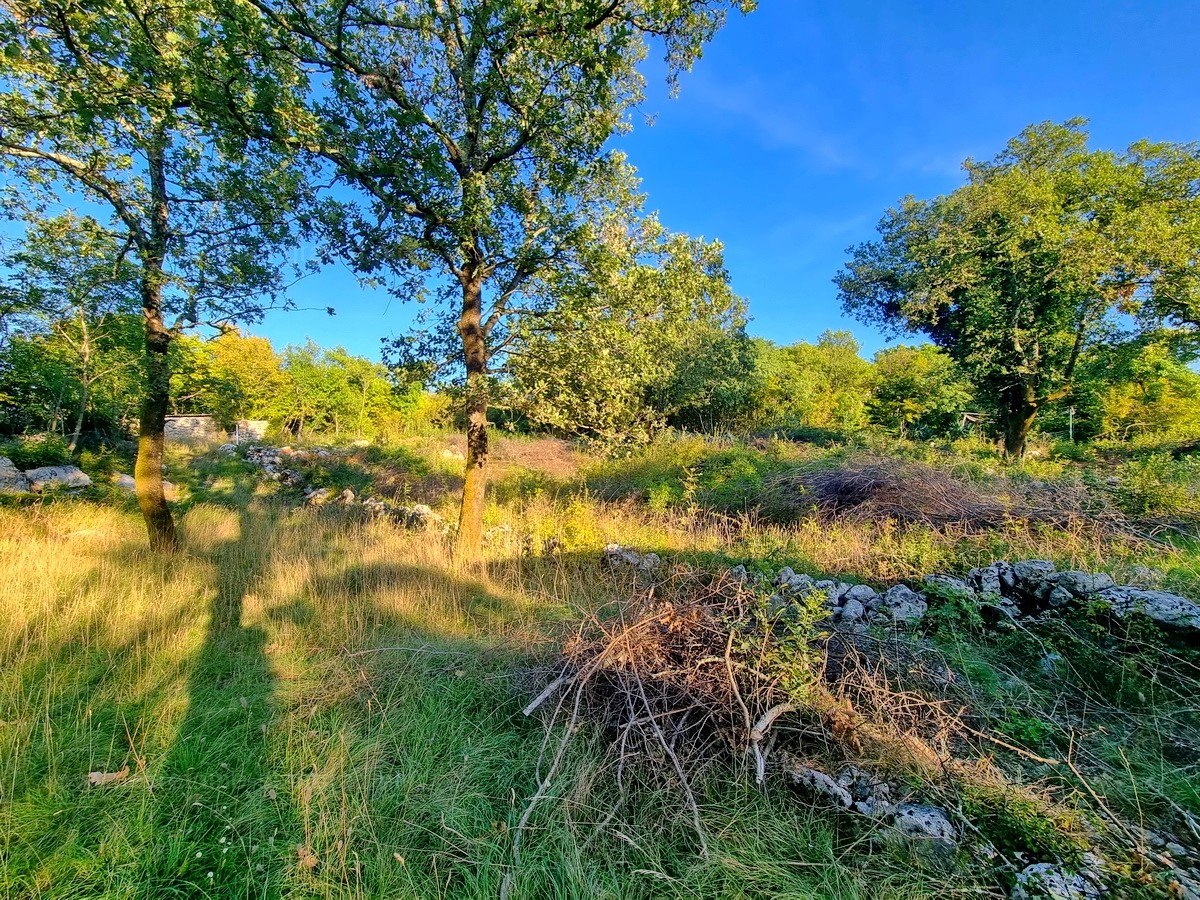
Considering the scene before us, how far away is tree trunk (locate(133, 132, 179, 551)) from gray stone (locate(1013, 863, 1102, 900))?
7410 millimetres

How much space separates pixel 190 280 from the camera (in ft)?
16.1

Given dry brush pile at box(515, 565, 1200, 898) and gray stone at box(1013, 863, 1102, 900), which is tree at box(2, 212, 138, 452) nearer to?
dry brush pile at box(515, 565, 1200, 898)

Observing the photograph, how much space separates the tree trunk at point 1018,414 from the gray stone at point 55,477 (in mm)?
19640

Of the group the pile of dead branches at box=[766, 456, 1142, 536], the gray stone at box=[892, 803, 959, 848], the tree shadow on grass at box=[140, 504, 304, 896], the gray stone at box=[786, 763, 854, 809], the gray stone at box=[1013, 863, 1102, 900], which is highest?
the pile of dead branches at box=[766, 456, 1142, 536]

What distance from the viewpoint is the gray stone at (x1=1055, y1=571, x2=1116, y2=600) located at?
127 inches

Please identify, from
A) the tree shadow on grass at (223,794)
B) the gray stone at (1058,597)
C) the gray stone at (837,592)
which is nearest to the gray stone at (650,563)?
the gray stone at (837,592)

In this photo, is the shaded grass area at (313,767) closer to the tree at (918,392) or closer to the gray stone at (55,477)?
the gray stone at (55,477)

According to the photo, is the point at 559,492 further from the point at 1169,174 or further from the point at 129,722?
the point at 1169,174

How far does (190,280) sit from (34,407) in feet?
29.4

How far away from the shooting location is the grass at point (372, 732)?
1.86m

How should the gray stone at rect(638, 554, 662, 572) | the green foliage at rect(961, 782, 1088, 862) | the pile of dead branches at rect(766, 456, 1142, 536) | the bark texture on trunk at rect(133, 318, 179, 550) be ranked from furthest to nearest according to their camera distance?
the bark texture on trunk at rect(133, 318, 179, 550), the pile of dead branches at rect(766, 456, 1142, 536), the gray stone at rect(638, 554, 662, 572), the green foliage at rect(961, 782, 1088, 862)

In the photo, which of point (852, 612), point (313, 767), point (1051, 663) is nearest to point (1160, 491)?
point (1051, 663)

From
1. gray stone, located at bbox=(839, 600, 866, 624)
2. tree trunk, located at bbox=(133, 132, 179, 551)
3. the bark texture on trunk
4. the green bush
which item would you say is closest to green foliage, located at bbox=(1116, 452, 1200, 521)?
gray stone, located at bbox=(839, 600, 866, 624)

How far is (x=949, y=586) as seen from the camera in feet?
12.3
